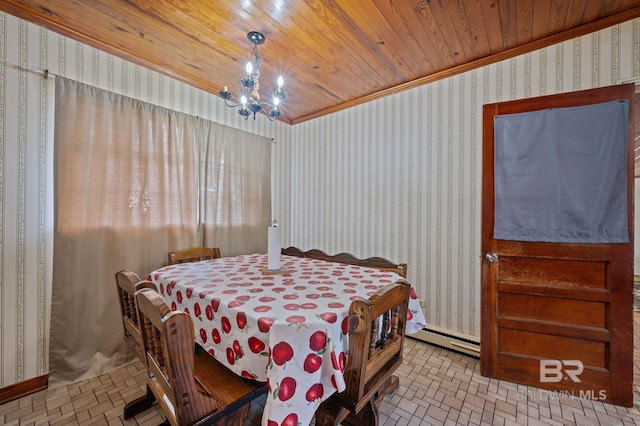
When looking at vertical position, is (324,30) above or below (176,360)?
above

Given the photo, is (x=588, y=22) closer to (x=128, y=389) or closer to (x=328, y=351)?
(x=328, y=351)

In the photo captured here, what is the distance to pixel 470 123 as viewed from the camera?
2350 mm

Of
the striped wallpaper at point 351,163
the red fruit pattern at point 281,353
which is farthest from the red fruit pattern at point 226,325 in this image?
the striped wallpaper at point 351,163

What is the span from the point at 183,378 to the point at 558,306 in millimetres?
2264

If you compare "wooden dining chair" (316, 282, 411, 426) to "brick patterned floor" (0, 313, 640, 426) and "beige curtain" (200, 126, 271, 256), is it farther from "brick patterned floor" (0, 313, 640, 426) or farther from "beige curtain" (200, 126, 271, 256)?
"beige curtain" (200, 126, 271, 256)

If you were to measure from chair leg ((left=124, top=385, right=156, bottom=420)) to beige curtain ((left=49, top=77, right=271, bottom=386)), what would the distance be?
660mm

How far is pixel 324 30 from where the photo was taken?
189cm

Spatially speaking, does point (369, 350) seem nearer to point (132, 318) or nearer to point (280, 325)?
point (280, 325)

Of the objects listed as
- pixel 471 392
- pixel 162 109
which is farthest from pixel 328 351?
pixel 162 109

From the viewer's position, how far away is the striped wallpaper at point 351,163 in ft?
5.78

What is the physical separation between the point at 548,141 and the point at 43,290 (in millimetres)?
3571

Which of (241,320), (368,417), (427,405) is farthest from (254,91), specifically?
(427,405)

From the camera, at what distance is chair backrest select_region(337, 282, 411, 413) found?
3.30 ft

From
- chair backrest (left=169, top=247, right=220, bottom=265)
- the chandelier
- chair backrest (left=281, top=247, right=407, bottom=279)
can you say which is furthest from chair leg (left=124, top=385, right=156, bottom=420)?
the chandelier
